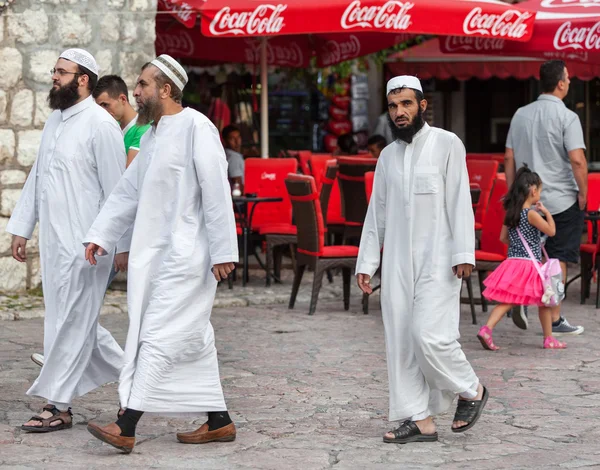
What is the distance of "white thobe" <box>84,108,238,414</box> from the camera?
18.5ft

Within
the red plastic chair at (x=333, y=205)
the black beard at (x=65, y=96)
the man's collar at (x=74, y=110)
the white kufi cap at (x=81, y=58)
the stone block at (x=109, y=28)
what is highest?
the stone block at (x=109, y=28)

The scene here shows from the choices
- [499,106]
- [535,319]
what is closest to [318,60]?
[499,106]

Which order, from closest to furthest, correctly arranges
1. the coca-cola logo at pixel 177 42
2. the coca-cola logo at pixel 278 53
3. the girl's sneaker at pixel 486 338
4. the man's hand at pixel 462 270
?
the man's hand at pixel 462 270 < the girl's sneaker at pixel 486 338 < the coca-cola logo at pixel 177 42 < the coca-cola logo at pixel 278 53

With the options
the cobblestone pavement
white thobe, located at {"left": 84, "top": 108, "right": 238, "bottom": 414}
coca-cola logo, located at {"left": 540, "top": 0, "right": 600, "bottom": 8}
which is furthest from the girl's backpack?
coca-cola logo, located at {"left": 540, "top": 0, "right": 600, "bottom": 8}

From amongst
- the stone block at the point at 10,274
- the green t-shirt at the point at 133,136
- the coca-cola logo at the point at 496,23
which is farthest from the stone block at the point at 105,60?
the green t-shirt at the point at 133,136

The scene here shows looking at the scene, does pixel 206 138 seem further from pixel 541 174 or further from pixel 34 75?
pixel 34 75

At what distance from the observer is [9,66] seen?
34.6ft

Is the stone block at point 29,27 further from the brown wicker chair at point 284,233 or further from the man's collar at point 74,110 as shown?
the man's collar at point 74,110

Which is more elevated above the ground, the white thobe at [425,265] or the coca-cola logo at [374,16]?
the coca-cola logo at [374,16]

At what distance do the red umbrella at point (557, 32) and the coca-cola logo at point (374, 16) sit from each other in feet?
4.78

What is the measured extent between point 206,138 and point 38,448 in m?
1.52

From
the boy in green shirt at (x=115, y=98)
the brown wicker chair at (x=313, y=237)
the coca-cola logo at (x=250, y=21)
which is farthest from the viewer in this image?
the coca-cola logo at (x=250, y=21)

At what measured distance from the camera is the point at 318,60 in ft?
51.3

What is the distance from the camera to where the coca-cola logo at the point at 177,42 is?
14.5 metres
